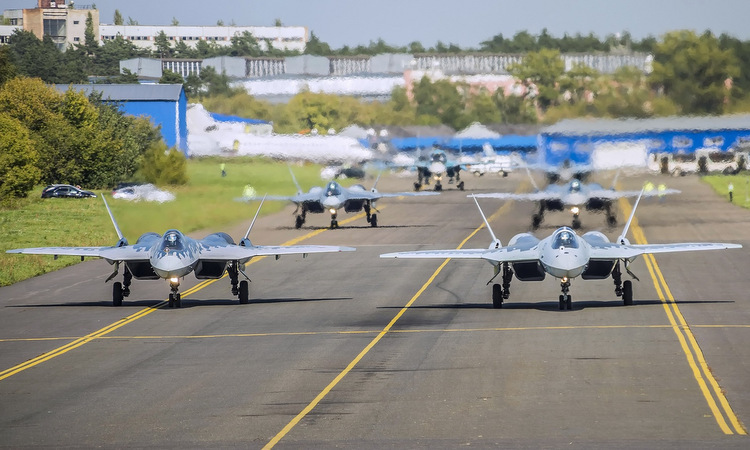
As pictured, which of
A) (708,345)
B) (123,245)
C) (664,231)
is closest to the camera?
(708,345)

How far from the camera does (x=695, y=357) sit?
25.9 metres

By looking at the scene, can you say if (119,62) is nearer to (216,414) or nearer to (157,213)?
(157,213)

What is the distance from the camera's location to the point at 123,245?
1474 inches

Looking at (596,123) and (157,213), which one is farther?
(596,123)

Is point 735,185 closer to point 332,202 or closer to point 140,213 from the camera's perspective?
point 332,202

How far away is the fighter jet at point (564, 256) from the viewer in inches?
1249

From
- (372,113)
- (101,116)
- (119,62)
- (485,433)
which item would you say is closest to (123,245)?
(485,433)

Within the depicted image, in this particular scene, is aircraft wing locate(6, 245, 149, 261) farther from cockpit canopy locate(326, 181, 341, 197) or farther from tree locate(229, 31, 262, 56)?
tree locate(229, 31, 262, 56)

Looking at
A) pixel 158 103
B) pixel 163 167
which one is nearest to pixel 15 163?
pixel 163 167

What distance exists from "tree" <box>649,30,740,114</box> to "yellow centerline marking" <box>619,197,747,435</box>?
32.4 metres

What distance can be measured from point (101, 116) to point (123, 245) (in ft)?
247

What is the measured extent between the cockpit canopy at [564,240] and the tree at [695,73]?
145 ft

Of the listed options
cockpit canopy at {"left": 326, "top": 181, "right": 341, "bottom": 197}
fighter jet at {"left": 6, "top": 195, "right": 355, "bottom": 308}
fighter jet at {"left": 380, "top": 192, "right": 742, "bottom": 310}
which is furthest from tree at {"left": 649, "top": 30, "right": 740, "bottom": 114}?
fighter jet at {"left": 6, "top": 195, "right": 355, "bottom": 308}

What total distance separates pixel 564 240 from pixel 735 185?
7043 cm
